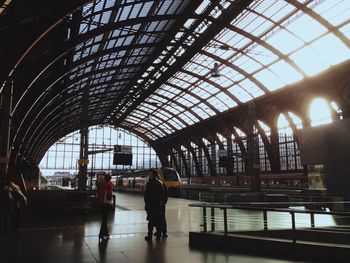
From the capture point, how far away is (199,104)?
163ft

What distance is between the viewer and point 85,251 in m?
7.71

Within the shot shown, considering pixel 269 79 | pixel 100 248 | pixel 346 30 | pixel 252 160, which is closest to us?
pixel 100 248

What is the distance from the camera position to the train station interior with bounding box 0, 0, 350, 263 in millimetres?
8477

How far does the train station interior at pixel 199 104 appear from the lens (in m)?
8.48

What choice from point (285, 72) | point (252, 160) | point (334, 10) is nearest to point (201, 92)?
point (285, 72)

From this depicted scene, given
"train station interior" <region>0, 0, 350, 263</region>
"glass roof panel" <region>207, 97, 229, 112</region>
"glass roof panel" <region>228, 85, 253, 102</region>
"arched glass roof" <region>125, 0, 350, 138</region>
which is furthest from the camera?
"glass roof panel" <region>207, 97, 229, 112</region>

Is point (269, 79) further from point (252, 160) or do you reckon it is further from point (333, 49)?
point (252, 160)

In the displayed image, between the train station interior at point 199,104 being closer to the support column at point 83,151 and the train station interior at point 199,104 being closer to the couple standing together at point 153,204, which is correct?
the support column at point 83,151

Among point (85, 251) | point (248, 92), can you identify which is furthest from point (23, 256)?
point (248, 92)

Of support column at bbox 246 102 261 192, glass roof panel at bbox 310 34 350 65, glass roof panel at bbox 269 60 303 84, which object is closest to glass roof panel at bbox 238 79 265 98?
glass roof panel at bbox 269 60 303 84

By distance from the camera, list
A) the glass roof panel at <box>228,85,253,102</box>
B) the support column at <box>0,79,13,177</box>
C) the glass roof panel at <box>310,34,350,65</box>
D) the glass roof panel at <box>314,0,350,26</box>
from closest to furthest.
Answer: the support column at <box>0,79,13,177</box>, the glass roof panel at <box>314,0,350,26</box>, the glass roof panel at <box>310,34,350,65</box>, the glass roof panel at <box>228,85,253,102</box>

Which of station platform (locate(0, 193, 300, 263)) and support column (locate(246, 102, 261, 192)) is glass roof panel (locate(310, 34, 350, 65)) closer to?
support column (locate(246, 102, 261, 192))

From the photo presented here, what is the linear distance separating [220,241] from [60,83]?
81.6ft

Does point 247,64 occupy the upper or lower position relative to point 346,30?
upper
